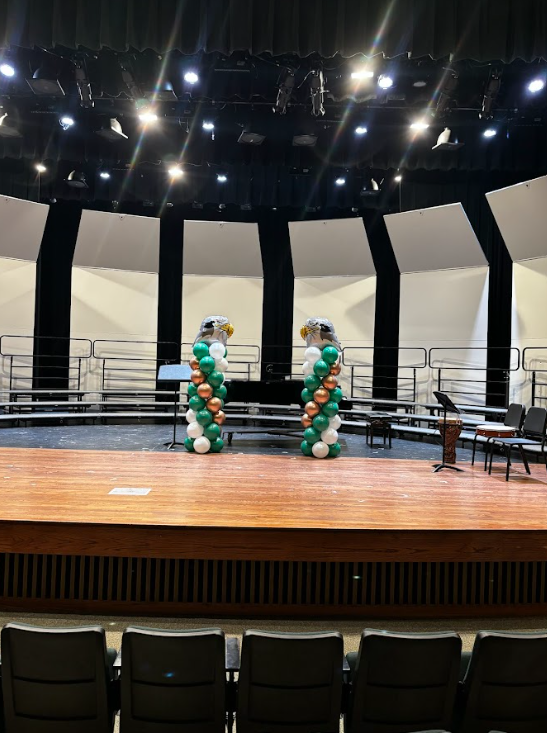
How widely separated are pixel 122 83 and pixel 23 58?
1117 millimetres

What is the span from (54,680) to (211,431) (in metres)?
4.57

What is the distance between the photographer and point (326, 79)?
21.4 feet

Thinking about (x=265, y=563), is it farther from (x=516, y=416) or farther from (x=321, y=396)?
(x=516, y=416)

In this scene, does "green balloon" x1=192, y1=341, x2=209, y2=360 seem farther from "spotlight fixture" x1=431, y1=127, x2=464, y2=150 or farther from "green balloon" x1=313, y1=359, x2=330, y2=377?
"spotlight fixture" x1=431, y1=127, x2=464, y2=150

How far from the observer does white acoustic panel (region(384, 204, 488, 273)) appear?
8.96 m

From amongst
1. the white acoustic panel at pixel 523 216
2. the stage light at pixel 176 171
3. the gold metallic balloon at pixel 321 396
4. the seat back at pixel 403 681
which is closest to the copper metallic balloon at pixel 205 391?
the gold metallic balloon at pixel 321 396

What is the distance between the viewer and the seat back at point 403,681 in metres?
1.43

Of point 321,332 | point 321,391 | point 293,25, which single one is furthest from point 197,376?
point 293,25

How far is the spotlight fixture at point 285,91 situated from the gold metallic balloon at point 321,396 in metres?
3.69

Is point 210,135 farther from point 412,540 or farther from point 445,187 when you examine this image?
point 412,540

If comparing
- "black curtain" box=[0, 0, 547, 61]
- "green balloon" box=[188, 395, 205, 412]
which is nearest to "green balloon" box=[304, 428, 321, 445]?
"green balloon" box=[188, 395, 205, 412]

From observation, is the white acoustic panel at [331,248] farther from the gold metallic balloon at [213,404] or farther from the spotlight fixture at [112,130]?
the gold metallic balloon at [213,404]

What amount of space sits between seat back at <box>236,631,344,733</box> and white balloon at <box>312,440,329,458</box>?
4.46 m

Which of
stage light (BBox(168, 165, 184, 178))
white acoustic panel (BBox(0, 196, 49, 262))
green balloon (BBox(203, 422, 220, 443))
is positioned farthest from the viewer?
white acoustic panel (BBox(0, 196, 49, 262))
